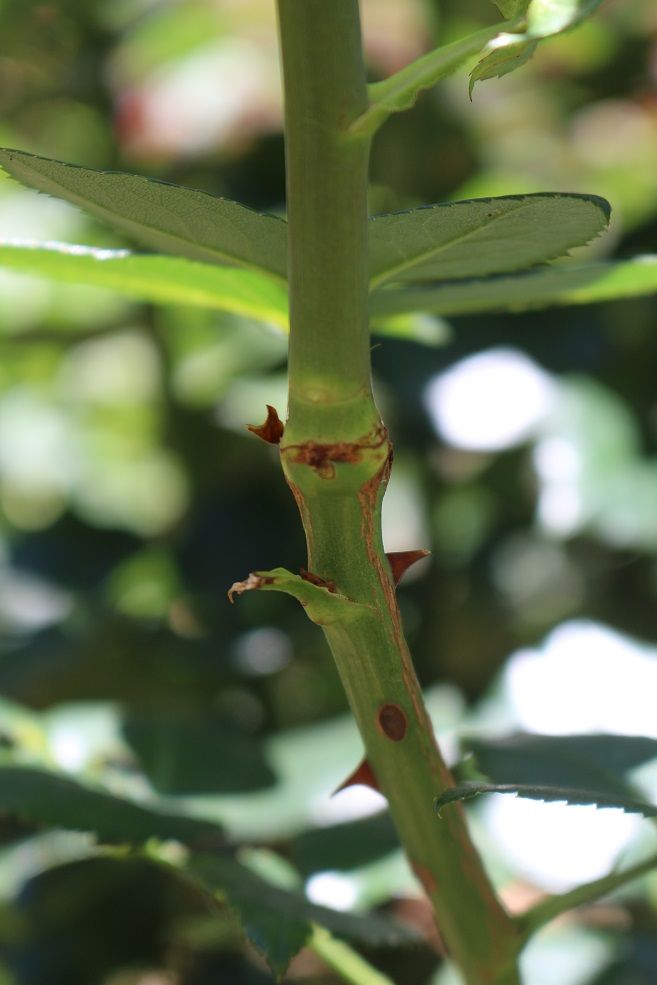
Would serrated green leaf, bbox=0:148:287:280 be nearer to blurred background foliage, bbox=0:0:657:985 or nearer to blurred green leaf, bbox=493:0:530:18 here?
blurred green leaf, bbox=493:0:530:18

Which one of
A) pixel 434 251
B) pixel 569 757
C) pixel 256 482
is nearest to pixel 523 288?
pixel 434 251

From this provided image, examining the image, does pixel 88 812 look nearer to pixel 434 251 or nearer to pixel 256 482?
pixel 434 251

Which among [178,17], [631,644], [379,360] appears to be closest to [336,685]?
[379,360]

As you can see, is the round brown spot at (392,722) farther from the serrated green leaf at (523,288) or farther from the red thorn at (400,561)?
A: the serrated green leaf at (523,288)

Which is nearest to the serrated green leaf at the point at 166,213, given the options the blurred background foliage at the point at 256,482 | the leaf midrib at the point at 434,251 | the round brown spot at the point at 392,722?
the leaf midrib at the point at 434,251

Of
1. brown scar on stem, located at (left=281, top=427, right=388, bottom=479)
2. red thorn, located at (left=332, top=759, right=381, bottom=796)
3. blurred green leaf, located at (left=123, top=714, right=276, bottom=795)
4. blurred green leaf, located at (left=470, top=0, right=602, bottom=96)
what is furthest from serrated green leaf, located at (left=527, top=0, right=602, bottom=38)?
blurred green leaf, located at (left=123, top=714, right=276, bottom=795)
